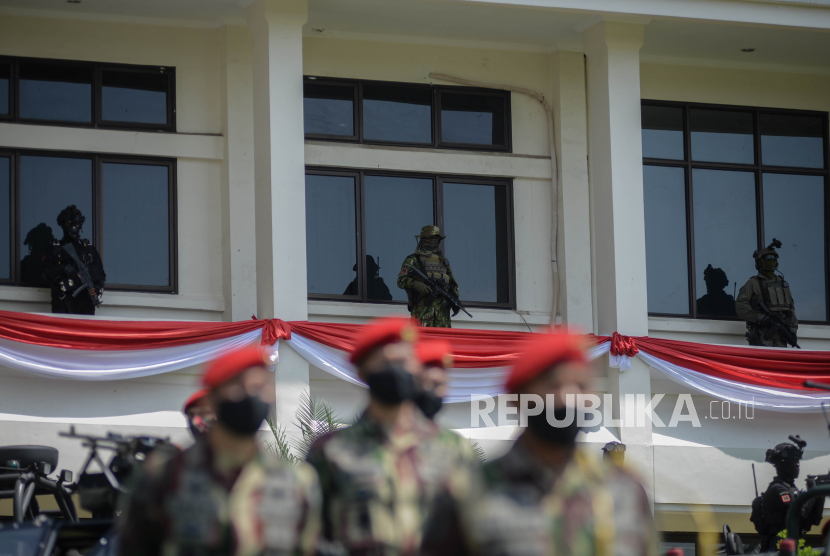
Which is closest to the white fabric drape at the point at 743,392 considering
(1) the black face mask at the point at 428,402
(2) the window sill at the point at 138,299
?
(2) the window sill at the point at 138,299

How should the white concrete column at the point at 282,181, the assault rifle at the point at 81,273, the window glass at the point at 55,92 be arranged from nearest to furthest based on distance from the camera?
1. the white concrete column at the point at 282,181
2. the assault rifle at the point at 81,273
3. the window glass at the point at 55,92

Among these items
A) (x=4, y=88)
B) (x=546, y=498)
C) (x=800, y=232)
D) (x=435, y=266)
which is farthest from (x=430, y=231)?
(x=546, y=498)

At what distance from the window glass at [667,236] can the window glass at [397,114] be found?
9.12ft

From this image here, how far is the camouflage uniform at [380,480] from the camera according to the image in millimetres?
4371

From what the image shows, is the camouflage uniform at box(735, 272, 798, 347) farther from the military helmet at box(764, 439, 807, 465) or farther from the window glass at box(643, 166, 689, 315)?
the military helmet at box(764, 439, 807, 465)

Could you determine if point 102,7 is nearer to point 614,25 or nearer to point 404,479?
point 614,25

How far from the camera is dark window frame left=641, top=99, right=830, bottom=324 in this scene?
1470cm

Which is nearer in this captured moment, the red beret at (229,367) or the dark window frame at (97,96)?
the red beret at (229,367)

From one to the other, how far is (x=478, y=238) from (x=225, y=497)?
1033cm

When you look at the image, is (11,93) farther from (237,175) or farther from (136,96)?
(237,175)

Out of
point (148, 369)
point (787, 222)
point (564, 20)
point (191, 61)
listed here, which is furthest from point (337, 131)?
point (787, 222)

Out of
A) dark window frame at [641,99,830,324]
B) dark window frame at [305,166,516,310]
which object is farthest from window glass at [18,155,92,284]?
dark window frame at [641,99,830,324]

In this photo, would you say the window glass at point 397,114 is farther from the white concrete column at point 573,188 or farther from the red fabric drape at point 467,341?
the red fabric drape at point 467,341

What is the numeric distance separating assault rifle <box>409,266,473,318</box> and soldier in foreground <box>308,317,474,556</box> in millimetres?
8000
